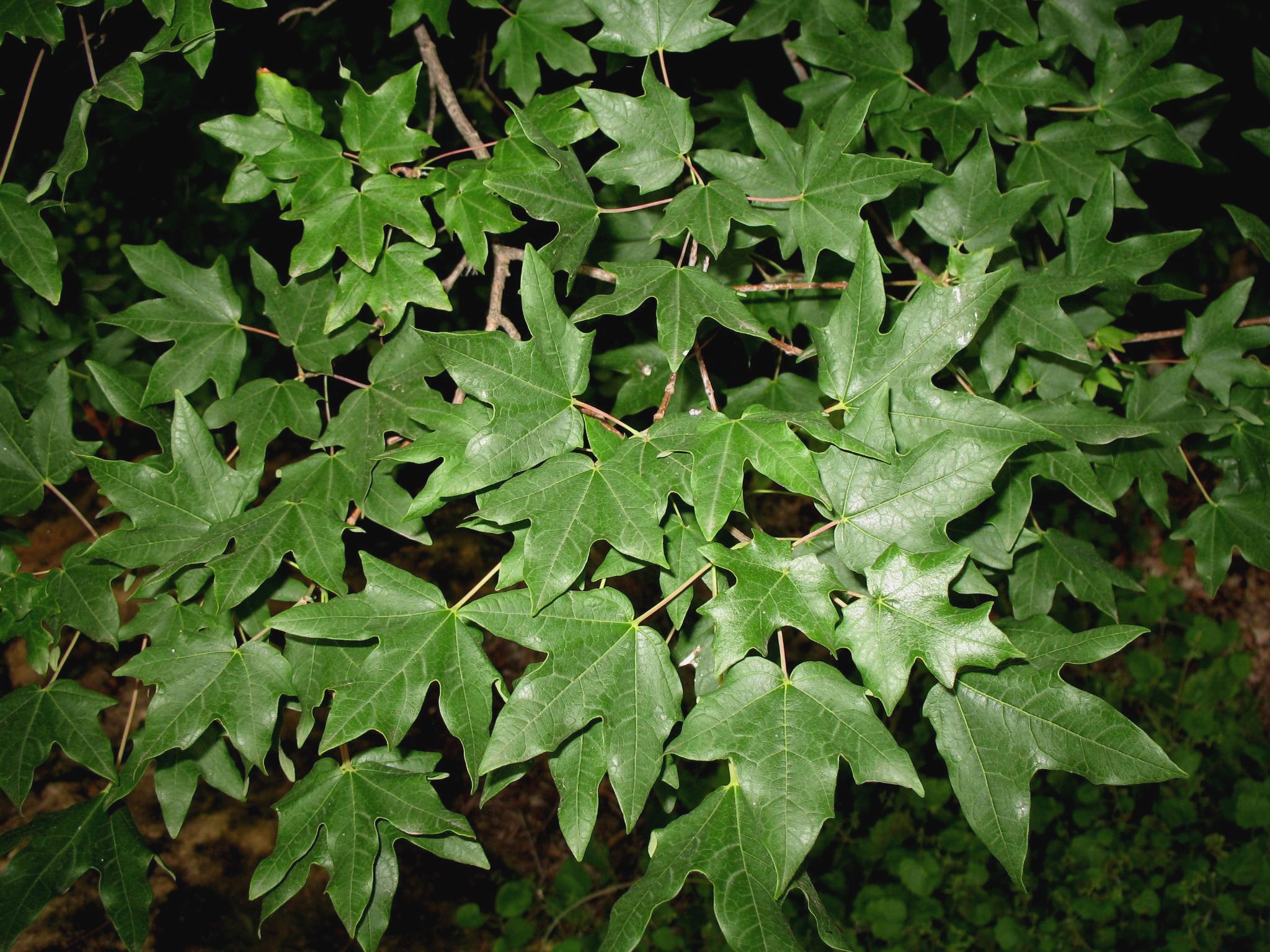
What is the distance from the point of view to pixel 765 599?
52.1 inches

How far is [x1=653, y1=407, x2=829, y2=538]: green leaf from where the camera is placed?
4.30 ft

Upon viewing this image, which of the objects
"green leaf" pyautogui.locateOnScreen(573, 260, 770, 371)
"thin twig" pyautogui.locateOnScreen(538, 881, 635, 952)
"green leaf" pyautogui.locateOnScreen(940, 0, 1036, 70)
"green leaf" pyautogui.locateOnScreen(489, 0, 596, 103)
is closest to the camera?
"green leaf" pyautogui.locateOnScreen(573, 260, 770, 371)

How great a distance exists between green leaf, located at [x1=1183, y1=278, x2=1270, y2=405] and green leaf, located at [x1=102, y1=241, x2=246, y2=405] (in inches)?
91.8

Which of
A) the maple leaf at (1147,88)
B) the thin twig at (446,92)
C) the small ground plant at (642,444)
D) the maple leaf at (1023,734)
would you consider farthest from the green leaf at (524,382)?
the maple leaf at (1147,88)

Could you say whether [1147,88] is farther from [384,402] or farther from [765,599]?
[384,402]

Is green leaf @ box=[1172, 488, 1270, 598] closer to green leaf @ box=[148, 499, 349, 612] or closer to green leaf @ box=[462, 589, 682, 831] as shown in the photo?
Answer: green leaf @ box=[462, 589, 682, 831]

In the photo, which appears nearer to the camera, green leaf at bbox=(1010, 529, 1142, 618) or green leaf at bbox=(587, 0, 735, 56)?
green leaf at bbox=(587, 0, 735, 56)

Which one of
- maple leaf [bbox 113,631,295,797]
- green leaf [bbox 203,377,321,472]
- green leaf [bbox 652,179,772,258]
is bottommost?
maple leaf [bbox 113,631,295,797]

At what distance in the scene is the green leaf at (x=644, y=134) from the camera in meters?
1.69

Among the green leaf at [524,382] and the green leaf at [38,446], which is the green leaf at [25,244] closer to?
the green leaf at [38,446]

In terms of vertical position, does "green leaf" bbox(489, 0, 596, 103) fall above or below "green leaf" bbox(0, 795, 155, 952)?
above

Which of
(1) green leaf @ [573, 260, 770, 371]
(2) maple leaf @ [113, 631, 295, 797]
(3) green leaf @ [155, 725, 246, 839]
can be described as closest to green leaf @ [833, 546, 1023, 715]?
(1) green leaf @ [573, 260, 770, 371]

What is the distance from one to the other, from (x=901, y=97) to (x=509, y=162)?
1.04 m

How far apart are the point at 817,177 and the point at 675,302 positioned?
0.43 metres
